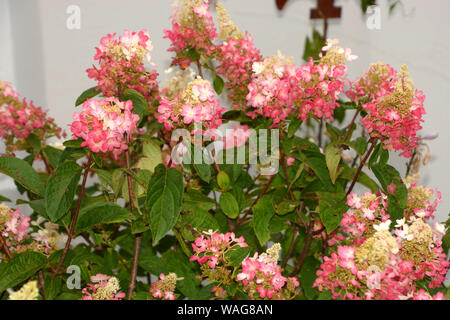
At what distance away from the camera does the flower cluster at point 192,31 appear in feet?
2.90

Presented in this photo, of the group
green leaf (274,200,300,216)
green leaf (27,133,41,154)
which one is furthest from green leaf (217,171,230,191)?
green leaf (27,133,41,154)

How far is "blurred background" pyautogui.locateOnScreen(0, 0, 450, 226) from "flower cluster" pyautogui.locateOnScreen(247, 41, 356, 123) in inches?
17.8

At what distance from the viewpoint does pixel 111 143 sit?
635 millimetres

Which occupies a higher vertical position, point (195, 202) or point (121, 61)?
point (121, 61)

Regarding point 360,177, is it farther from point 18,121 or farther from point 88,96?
point 18,121

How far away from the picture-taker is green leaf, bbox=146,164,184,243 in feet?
2.12

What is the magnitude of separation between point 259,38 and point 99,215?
77cm

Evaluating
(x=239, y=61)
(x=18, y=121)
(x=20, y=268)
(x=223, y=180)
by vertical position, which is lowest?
(x=20, y=268)

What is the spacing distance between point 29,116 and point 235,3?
0.68 meters

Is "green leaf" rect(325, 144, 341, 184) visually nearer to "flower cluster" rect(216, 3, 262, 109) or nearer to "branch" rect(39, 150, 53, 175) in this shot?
"flower cluster" rect(216, 3, 262, 109)

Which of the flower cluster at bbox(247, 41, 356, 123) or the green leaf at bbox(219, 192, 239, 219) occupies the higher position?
the flower cluster at bbox(247, 41, 356, 123)

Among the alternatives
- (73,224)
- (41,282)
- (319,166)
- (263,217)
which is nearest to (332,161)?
(319,166)

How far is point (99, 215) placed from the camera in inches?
27.8
